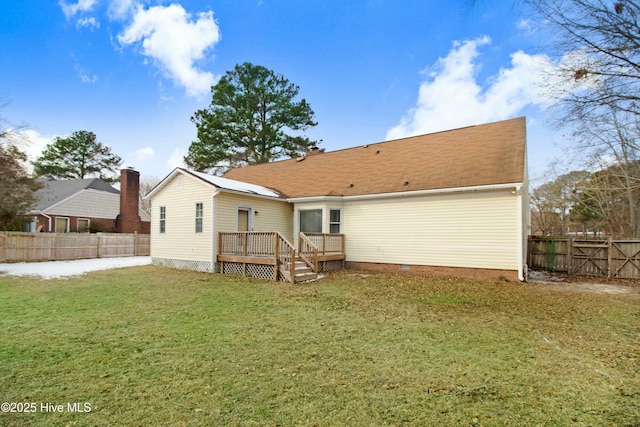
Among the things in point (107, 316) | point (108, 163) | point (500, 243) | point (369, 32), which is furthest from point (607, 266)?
point (108, 163)

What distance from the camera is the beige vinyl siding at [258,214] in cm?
1225

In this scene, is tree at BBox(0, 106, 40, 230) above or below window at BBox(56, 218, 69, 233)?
above

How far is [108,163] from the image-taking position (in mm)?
36531

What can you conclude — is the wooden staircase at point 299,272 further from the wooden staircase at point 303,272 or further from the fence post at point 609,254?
the fence post at point 609,254

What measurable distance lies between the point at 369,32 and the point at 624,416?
1461cm

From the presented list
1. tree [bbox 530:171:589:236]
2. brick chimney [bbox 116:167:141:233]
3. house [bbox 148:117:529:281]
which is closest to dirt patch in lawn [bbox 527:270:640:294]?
house [bbox 148:117:529:281]

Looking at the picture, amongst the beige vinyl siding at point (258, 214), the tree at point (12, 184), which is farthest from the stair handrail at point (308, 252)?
the tree at point (12, 184)

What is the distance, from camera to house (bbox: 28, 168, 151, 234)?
22.9 meters

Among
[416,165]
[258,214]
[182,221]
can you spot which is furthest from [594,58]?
[182,221]

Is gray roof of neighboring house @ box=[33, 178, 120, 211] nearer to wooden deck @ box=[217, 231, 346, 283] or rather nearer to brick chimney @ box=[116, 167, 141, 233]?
brick chimney @ box=[116, 167, 141, 233]

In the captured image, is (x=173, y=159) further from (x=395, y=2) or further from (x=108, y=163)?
(x=395, y=2)

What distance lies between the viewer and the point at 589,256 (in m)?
11.8

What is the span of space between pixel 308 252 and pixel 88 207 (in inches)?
904

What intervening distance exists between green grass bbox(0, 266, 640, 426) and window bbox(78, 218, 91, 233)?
1925 cm
